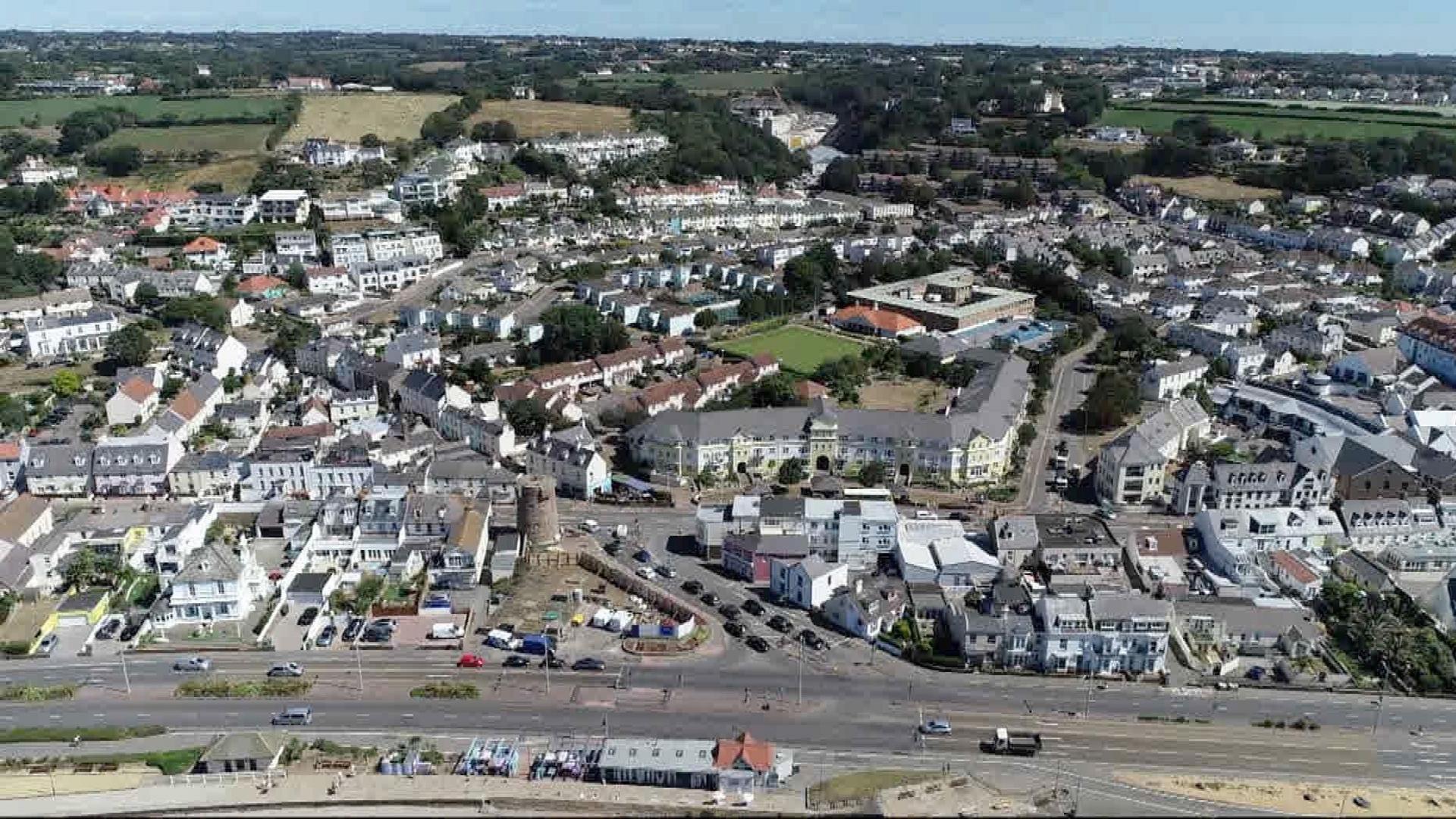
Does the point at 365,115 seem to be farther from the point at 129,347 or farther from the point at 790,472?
the point at 790,472

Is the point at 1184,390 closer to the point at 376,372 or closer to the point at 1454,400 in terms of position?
the point at 1454,400

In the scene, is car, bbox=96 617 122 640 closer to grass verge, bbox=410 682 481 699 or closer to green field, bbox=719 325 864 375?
grass verge, bbox=410 682 481 699

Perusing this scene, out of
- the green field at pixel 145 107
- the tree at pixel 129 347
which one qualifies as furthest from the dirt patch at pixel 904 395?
the green field at pixel 145 107

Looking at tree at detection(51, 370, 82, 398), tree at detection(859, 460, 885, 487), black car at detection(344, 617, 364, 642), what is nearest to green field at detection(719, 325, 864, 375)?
tree at detection(859, 460, 885, 487)

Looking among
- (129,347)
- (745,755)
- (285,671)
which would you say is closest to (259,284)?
(129,347)

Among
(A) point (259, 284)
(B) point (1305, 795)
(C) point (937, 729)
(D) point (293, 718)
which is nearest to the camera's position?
(B) point (1305, 795)
